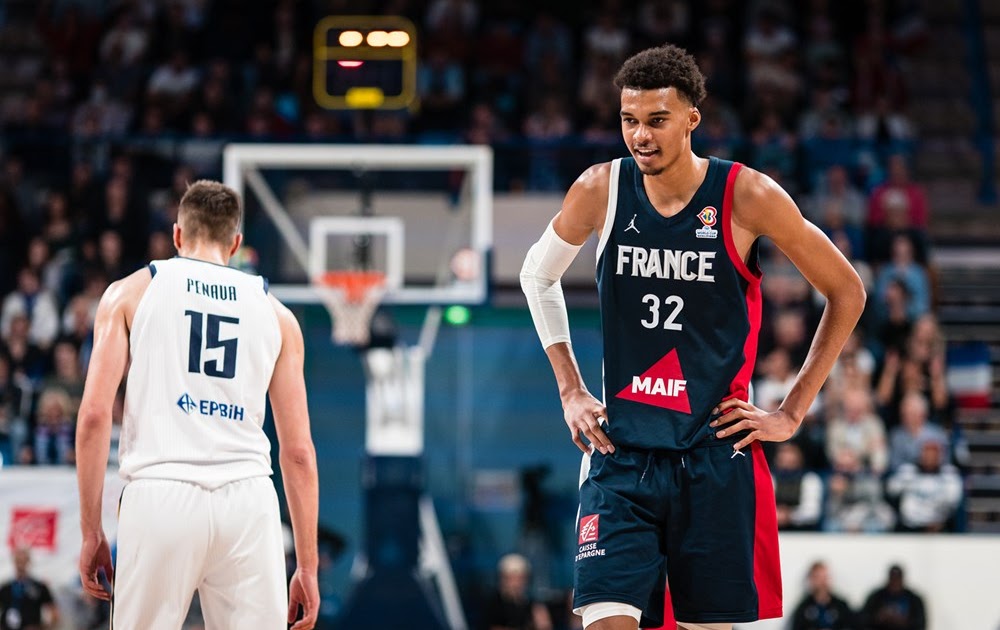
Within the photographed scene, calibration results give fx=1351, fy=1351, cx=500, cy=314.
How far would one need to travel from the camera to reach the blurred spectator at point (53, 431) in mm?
10852

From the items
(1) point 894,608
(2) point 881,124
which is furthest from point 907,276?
(1) point 894,608

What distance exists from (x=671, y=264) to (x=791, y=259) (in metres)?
0.40

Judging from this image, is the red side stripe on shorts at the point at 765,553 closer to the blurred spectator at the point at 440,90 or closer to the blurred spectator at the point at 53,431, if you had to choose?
the blurred spectator at the point at 53,431

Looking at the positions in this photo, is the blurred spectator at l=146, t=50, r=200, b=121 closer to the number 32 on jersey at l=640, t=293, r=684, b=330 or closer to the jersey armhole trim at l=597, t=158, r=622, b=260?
the jersey armhole trim at l=597, t=158, r=622, b=260

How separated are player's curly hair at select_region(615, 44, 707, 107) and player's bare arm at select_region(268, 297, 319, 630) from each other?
144 cm

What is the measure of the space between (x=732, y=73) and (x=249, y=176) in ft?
18.3

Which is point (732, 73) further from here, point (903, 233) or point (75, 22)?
point (75, 22)

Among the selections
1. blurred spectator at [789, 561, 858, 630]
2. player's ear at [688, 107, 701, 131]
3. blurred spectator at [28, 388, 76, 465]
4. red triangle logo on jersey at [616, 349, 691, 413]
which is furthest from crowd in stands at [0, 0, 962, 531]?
player's ear at [688, 107, 701, 131]

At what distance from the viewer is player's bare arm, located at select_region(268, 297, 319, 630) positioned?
4750 mm

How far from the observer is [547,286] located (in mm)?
4875

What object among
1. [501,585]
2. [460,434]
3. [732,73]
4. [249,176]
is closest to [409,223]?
[249,176]

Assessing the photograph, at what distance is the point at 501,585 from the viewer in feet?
38.2

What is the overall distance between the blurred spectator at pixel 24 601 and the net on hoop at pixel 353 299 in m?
3.50

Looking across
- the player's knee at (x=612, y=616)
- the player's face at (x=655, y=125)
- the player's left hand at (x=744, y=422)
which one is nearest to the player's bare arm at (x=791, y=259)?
the player's left hand at (x=744, y=422)
